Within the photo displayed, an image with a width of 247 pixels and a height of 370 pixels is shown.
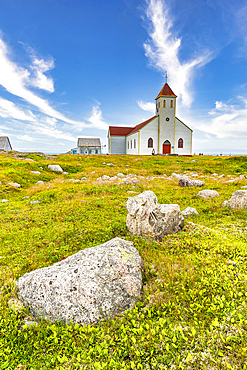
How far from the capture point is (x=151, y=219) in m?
8.00

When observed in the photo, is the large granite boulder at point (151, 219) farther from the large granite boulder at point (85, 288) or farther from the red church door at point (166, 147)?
the red church door at point (166, 147)

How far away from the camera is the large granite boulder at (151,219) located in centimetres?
786

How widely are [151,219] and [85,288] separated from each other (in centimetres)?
425

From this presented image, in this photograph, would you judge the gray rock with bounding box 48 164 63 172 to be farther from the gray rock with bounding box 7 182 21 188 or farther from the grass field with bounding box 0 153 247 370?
the grass field with bounding box 0 153 247 370

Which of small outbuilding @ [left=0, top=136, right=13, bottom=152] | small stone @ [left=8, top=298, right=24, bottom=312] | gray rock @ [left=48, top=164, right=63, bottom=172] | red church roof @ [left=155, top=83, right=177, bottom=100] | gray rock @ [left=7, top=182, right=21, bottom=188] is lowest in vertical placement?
small stone @ [left=8, top=298, right=24, bottom=312]

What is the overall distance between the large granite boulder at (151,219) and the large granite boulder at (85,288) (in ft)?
9.13

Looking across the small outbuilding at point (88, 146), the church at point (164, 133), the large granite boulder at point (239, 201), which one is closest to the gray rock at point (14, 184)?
the large granite boulder at point (239, 201)

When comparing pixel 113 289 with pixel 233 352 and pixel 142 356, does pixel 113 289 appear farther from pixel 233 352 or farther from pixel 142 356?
pixel 233 352

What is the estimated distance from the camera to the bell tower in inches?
2217

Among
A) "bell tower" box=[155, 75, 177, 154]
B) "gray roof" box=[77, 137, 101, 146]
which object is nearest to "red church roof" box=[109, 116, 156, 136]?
"gray roof" box=[77, 137, 101, 146]

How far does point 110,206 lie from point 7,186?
10.9 meters

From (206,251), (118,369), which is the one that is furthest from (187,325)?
(206,251)

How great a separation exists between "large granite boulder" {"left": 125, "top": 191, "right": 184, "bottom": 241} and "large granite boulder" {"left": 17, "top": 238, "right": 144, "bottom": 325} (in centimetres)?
278

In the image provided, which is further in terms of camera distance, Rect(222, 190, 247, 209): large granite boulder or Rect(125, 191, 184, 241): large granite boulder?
Rect(222, 190, 247, 209): large granite boulder
